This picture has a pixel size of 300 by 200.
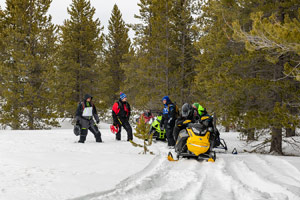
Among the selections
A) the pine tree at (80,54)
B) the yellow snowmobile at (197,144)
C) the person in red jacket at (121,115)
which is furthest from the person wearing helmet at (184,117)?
the pine tree at (80,54)

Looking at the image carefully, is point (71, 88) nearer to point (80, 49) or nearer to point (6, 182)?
point (80, 49)

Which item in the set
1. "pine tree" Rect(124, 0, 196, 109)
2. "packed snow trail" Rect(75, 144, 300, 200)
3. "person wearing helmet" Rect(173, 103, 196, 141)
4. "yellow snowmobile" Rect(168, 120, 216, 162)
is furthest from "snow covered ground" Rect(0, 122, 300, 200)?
"pine tree" Rect(124, 0, 196, 109)

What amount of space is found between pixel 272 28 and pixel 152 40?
49.3 ft

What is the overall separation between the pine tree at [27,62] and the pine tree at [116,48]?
1240 cm

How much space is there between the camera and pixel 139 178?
5070mm

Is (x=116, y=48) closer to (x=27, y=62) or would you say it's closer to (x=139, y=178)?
(x=27, y=62)

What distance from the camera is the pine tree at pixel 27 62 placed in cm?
1772

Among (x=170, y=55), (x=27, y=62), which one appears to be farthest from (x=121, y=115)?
(x=27, y=62)

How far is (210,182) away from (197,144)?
2211 millimetres

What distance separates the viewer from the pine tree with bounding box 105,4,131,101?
1249 inches

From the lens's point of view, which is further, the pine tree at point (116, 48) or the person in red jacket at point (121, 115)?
the pine tree at point (116, 48)

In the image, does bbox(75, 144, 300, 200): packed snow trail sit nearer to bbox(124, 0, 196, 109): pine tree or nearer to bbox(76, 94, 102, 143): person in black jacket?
bbox(76, 94, 102, 143): person in black jacket

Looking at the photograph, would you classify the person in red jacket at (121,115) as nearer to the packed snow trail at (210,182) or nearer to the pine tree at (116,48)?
the packed snow trail at (210,182)

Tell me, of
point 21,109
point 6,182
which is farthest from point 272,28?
point 21,109
